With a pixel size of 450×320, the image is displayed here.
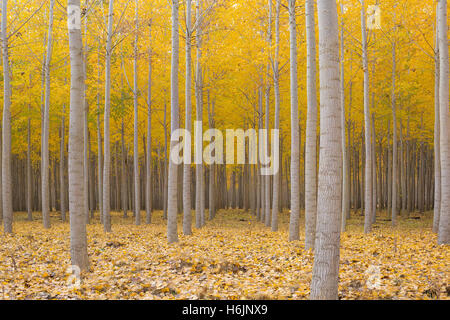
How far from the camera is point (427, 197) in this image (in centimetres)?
2489

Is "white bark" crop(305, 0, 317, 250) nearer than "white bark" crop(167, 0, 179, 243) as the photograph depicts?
Yes

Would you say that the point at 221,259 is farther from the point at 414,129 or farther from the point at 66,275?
the point at 414,129

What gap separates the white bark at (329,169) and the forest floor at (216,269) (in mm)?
1075

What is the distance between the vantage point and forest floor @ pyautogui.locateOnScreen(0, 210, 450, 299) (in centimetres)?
541

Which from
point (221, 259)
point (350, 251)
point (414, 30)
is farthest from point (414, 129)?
point (221, 259)

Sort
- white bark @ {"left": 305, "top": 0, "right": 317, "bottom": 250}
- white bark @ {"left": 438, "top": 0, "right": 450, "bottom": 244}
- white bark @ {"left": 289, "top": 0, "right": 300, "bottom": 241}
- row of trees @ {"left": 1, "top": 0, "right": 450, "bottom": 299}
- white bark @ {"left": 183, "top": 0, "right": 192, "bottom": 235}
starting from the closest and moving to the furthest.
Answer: row of trees @ {"left": 1, "top": 0, "right": 450, "bottom": 299} → white bark @ {"left": 305, "top": 0, "right": 317, "bottom": 250} → white bark @ {"left": 438, "top": 0, "right": 450, "bottom": 244} → white bark @ {"left": 289, "top": 0, "right": 300, "bottom": 241} → white bark @ {"left": 183, "top": 0, "right": 192, "bottom": 235}

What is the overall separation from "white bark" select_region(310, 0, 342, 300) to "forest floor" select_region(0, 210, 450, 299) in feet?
3.53

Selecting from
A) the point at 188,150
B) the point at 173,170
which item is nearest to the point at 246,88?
the point at 188,150

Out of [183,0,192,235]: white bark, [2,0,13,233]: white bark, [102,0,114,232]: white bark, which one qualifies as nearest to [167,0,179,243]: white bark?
[183,0,192,235]: white bark

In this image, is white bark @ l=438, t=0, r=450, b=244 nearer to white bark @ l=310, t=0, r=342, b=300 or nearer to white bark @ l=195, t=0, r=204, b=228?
white bark @ l=310, t=0, r=342, b=300

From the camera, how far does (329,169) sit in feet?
13.8

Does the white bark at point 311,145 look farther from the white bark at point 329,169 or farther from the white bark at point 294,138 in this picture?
the white bark at point 329,169

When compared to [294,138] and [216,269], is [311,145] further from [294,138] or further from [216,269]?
[216,269]
